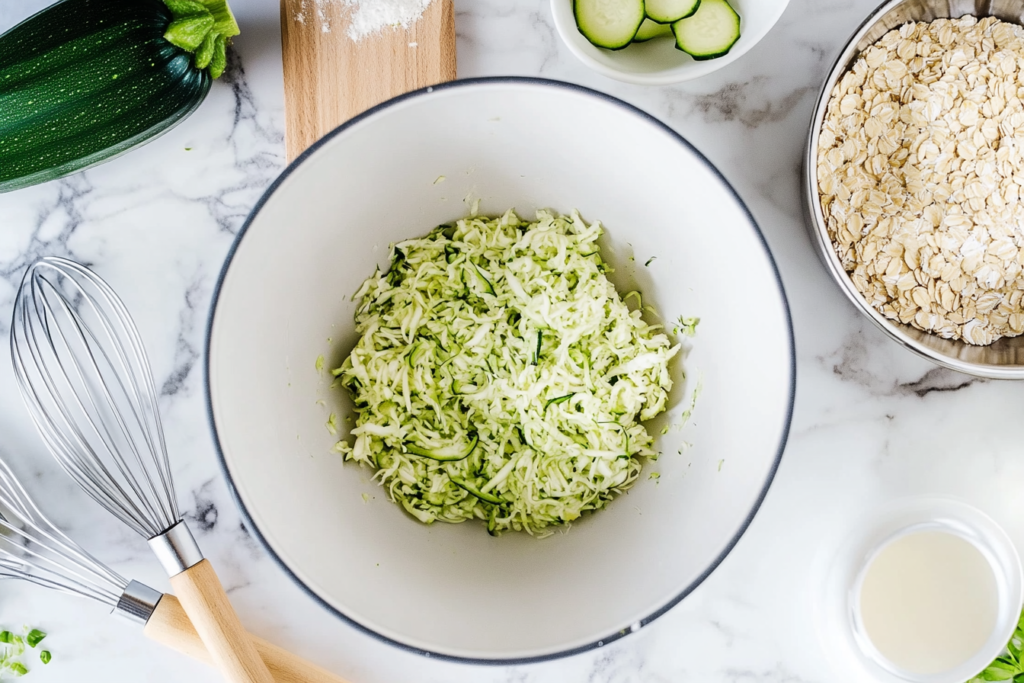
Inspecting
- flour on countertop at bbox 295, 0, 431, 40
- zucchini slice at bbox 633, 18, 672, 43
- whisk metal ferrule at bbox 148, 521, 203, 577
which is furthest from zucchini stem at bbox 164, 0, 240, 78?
whisk metal ferrule at bbox 148, 521, 203, 577

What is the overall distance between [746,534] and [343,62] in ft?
3.37

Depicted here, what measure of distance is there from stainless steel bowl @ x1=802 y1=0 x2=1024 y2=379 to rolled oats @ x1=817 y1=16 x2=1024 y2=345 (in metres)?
0.02

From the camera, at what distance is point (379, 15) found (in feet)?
3.97

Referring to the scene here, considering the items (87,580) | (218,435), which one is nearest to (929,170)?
(218,435)

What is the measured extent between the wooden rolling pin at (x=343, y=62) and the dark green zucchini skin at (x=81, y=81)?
0.18m

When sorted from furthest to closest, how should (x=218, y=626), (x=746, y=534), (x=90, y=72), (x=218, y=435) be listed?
(x=746, y=534) < (x=90, y=72) < (x=218, y=626) < (x=218, y=435)

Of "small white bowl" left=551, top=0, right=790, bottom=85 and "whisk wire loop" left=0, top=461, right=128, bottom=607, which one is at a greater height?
"small white bowl" left=551, top=0, right=790, bottom=85

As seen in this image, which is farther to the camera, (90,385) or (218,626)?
(90,385)

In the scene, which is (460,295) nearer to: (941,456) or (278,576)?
(278,576)

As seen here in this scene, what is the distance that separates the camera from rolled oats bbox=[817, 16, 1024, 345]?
1.16 m

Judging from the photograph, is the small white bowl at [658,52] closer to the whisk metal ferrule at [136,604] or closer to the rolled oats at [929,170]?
the rolled oats at [929,170]

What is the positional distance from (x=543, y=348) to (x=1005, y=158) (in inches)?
30.3

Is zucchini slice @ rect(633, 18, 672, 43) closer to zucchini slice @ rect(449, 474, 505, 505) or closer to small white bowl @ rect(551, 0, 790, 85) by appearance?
small white bowl @ rect(551, 0, 790, 85)

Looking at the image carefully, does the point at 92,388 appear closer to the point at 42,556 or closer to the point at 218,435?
the point at 42,556
